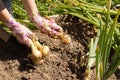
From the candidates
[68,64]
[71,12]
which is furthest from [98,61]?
[71,12]

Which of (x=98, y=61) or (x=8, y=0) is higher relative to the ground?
(x=8, y=0)

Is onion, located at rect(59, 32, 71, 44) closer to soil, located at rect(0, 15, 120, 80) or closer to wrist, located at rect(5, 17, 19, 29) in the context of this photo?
soil, located at rect(0, 15, 120, 80)

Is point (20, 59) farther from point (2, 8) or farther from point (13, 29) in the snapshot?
point (2, 8)

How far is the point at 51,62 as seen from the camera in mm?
2281

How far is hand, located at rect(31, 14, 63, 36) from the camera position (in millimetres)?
2236

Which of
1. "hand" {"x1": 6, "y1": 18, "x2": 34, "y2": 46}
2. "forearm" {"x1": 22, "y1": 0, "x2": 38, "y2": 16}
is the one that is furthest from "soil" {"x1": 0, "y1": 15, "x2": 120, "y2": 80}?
"forearm" {"x1": 22, "y1": 0, "x2": 38, "y2": 16}

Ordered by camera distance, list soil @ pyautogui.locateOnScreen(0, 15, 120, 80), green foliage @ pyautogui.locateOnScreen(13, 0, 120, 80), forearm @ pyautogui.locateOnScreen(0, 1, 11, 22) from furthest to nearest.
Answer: green foliage @ pyautogui.locateOnScreen(13, 0, 120, 80), soil @ pyautogui.locateOnScreen(0, 15, 120, 80), forearm @ pyautogui.locateOnScreen(0, 1, 11, 22)

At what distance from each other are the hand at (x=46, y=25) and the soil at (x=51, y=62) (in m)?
0.12

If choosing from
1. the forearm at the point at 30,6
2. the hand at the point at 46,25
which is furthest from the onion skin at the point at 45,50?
the forearm at the point at 30,6

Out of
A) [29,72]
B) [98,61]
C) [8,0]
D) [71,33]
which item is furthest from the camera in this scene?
[71,33]

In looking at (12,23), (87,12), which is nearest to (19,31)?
(12,23)

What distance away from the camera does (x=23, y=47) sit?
2289mm

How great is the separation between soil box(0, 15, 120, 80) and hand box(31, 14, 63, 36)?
4.6 inches

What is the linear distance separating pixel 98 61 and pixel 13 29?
572mm
